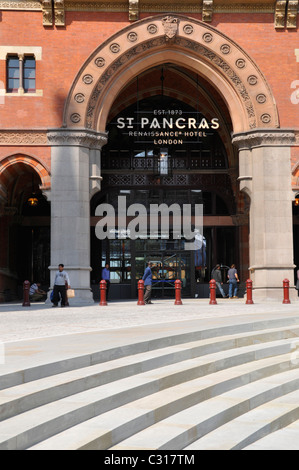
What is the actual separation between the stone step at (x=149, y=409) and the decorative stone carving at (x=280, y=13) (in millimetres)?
19453

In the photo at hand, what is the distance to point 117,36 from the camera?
25641 mm

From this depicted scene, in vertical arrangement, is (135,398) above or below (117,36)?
below

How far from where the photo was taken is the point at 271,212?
25.3 meters

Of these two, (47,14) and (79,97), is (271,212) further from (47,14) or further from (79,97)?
(47,14)

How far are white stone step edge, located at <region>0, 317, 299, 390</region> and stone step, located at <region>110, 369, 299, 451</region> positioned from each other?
4.87 ft

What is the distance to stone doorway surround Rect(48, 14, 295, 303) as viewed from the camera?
24969mm

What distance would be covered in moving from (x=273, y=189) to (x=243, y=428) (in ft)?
62.3

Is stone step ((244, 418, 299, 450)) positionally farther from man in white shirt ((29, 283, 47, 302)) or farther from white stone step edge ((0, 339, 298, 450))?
man in white shirt ((29, 283, 47, 302))

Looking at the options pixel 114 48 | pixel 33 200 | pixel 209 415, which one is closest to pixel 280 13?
pixel 114 48

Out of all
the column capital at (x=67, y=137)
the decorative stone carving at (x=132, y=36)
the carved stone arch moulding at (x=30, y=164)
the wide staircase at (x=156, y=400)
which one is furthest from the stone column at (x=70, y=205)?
the wide staircase at (x=156, y=400)
